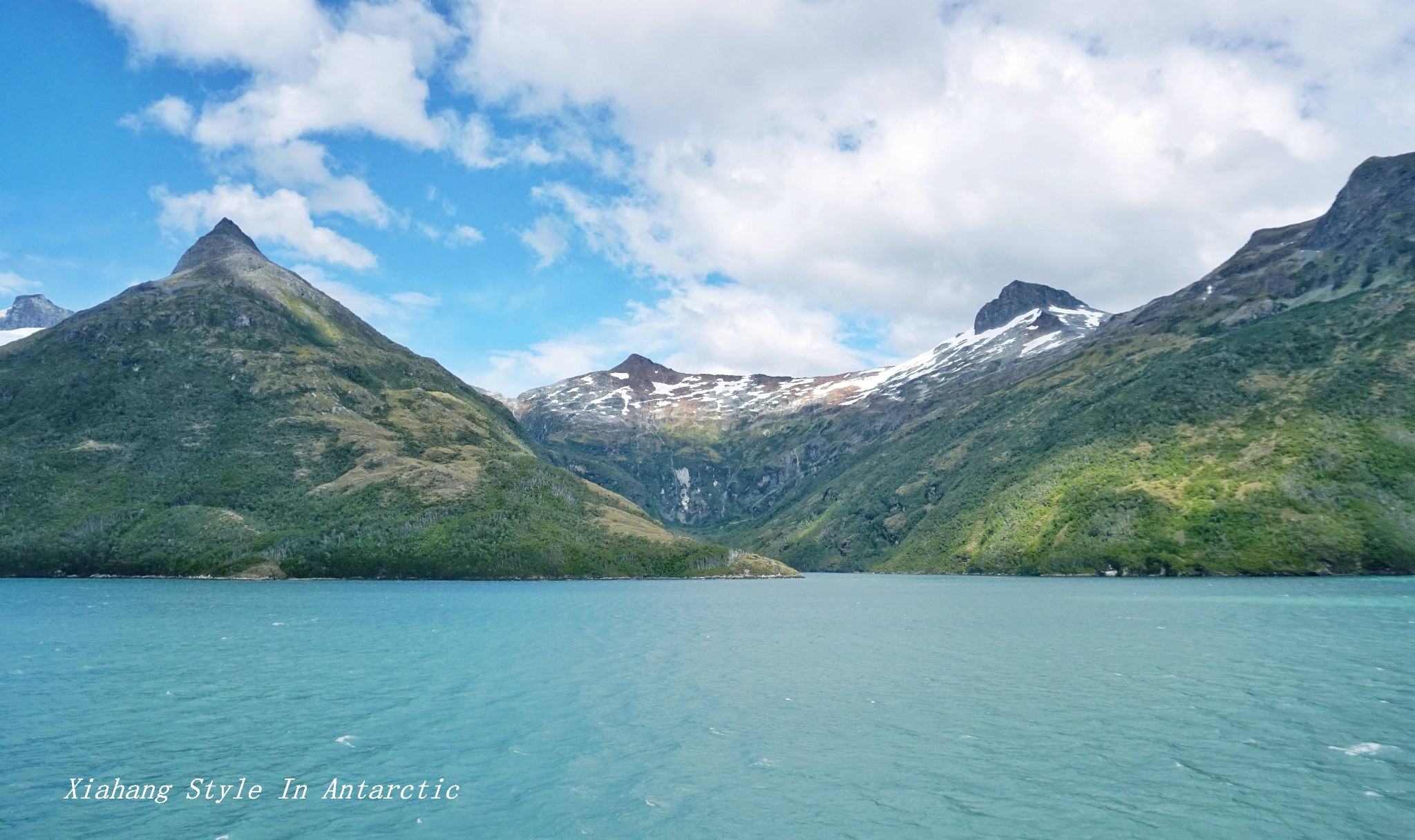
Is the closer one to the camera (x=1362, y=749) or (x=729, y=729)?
(x=1362, y=749)

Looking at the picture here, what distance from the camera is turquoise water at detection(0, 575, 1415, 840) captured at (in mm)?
30766

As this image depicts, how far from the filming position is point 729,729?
46375mm

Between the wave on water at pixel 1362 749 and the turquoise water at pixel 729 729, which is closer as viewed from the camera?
the turquoise water at pixel 729 729

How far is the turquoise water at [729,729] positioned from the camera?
30.8 m

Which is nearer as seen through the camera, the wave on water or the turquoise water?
the turquoise water

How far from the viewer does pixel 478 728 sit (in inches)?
1829

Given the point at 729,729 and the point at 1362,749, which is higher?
the point at 1362,749

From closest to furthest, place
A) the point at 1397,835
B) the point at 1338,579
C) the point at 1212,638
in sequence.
→ the point at 1397,835 → the point at 1212,638 → the point at 1338,579

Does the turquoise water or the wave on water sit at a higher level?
the wave on water

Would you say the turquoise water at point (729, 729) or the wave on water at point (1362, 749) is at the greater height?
the wave on water at point (1362, 749)

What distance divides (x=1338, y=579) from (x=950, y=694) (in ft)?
620

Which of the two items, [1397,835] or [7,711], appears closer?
[1397,835]

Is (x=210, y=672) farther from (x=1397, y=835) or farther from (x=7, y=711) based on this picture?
(x=1397, y=835)

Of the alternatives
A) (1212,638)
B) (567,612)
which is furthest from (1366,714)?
(567,612)
